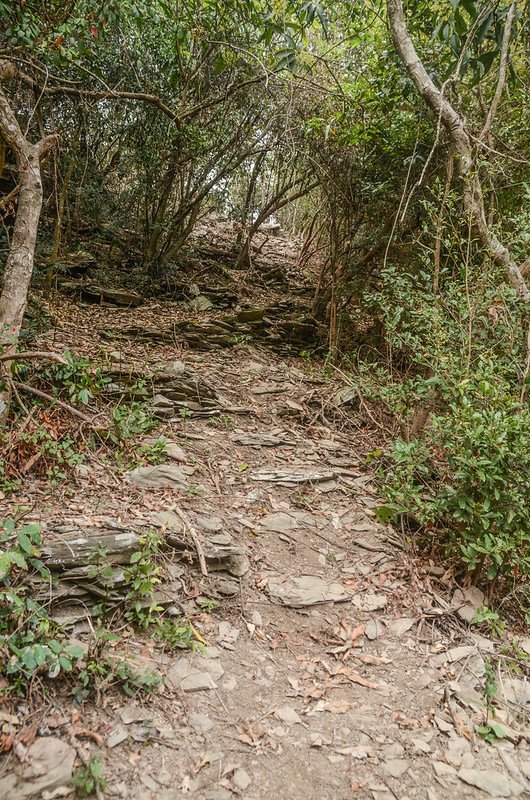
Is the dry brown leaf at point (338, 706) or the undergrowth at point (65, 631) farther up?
the undergrowth at point (65, 631)

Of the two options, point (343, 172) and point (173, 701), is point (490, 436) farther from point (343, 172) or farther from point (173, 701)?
point (343, 172)

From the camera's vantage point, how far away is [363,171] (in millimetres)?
6895

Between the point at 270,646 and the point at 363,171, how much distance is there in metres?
6.45

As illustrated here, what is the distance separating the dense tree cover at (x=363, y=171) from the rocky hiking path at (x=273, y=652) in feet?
2.10

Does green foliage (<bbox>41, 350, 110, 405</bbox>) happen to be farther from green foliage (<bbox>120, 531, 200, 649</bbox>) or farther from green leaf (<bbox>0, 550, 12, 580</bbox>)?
green leaf (<bbox>0, 550, 12, 580</bbox>)

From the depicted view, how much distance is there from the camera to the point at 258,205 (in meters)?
10.2

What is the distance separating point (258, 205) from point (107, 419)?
7422mm

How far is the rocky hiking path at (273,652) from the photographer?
2.12 m

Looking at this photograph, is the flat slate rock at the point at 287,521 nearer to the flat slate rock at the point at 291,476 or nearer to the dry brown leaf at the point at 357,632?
the flat slate rock at the point at 291,476

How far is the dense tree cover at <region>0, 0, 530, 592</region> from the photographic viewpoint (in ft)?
12.5

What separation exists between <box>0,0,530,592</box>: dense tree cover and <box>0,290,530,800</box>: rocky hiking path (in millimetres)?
640

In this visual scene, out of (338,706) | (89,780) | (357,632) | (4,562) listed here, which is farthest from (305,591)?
(4,562)

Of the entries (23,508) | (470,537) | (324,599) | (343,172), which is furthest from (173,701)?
(343,172)

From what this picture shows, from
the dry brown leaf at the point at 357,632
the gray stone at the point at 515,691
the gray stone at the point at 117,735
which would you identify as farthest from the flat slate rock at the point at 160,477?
the gray stone at the point at 515,691
